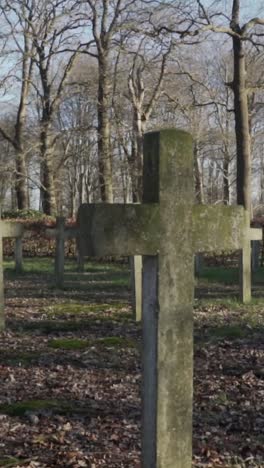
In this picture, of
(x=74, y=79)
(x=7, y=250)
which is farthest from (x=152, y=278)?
(x=74, y=79)

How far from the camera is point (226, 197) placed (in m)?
48.1

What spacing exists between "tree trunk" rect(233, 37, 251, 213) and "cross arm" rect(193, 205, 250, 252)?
59.7ft

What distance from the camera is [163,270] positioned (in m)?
3.33

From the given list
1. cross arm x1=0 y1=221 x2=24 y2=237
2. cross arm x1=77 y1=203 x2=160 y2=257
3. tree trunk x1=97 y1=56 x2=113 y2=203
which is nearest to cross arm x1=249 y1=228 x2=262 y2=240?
cross arm x1=0 y1=221 x2=24 y2=237

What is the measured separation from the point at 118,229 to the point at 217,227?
694 mm

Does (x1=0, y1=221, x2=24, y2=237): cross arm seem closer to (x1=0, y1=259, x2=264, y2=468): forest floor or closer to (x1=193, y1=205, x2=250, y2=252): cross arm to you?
Result: (x1=0, y1=259, x2=264, y2=468): forest floor

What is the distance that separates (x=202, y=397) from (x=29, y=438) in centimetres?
161

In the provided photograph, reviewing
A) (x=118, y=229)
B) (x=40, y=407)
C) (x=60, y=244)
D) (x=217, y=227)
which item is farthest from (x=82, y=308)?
(x=118, y=229)

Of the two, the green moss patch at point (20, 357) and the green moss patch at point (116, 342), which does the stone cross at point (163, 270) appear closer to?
the green moss patch at point (20, 357)

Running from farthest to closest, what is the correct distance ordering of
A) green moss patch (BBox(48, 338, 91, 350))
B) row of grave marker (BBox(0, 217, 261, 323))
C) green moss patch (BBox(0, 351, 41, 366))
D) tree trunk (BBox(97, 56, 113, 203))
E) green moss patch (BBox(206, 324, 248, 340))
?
tree trunk (BBox(97, 56, 113, 203)) → row of grave marker (BBox(0, 217, 261, 323)) → green moss patch (BBox(206, 324, 248, 340)) → green moss patch (BBox(48, 338, 91, 350)) → green moss patch (BBox(0, 351, 41, 366))

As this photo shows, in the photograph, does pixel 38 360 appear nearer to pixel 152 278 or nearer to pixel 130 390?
pixel 130 390

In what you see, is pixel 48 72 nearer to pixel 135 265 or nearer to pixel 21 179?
pixel 21 179

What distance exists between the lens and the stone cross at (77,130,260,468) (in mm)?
3270

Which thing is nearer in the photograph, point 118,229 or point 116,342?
point 118,229
